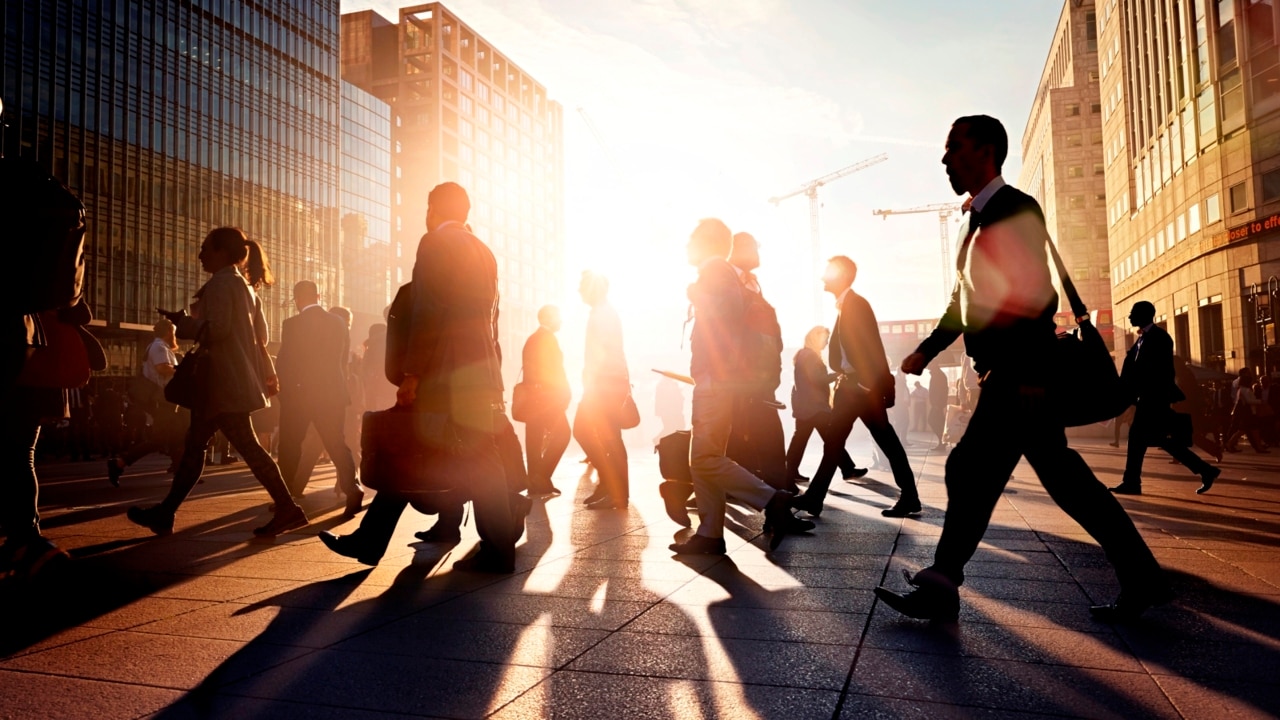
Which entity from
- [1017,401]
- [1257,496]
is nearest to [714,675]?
[1017,401]

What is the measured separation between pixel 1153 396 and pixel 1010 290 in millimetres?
6719

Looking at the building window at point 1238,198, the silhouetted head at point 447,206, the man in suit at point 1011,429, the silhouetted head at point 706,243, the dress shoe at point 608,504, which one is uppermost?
the building window at point 1238,198

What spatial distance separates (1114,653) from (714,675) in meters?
1.27

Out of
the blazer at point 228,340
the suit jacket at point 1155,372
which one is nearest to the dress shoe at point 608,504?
the blazer at point 228,340

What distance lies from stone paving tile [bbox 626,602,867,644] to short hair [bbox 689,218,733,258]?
232 centimetres

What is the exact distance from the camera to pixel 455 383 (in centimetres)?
454

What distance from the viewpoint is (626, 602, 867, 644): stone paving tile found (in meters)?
3.27

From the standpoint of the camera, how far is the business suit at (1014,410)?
3.44 m

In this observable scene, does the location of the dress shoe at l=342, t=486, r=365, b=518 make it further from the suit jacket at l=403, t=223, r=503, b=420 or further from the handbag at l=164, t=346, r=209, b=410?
the suit jacket at l=403, t=223, r=503, b=420

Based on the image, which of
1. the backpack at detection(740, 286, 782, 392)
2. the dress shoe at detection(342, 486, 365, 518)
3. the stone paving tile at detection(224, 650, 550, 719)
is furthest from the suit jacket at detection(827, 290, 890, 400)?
the stone paving tile at detection(224, 650, 550, 719)

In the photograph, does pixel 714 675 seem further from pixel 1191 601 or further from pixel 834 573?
pixel 1191 601

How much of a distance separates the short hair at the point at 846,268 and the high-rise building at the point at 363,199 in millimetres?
73737

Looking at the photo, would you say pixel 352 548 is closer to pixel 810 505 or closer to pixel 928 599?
pixel 928 599

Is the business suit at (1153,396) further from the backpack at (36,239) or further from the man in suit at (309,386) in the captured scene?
the backpack at (36,239)
